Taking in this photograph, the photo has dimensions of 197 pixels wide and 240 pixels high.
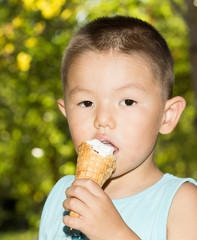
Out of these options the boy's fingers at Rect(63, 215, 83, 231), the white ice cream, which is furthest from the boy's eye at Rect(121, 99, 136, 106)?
the boy's fingers at Rect(63, 215, 83, 231)

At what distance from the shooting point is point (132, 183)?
7.79 feet

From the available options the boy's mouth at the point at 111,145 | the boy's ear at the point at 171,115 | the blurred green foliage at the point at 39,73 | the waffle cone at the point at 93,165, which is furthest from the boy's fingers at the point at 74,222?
the blurred green foliage at the point at 39,73

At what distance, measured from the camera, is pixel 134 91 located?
7.21ft

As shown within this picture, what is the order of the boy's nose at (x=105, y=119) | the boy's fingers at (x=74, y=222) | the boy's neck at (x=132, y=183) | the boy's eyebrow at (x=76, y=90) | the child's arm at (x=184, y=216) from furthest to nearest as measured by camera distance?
the boy's neck at (x=132, y=183), the boy's eyebrow at (x=76, y=90), the boy's nose at (x=105, y=119), the child's arm at (x=184, y=216), the boy's fingers at (x=74, y=222)

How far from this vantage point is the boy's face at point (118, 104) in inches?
85.2

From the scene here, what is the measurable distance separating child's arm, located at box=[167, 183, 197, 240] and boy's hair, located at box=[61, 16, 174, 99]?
57 cm

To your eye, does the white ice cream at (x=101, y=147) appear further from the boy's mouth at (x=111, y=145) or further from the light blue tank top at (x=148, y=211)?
the light blue tank top at (x=148, y=211)

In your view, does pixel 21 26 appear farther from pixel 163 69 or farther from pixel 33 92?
pixel 163 69

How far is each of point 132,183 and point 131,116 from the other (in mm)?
423

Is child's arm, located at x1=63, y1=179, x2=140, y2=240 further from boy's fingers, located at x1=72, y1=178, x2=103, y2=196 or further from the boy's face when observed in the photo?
the boy's face

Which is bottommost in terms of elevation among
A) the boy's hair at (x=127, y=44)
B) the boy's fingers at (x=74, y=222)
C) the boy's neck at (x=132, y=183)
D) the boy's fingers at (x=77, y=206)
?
the boy's fingers at (x=74, y=222)

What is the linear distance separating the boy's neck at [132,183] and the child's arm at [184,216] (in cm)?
24

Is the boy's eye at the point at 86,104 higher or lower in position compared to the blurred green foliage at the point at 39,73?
lower

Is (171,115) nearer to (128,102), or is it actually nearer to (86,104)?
(128,102)
